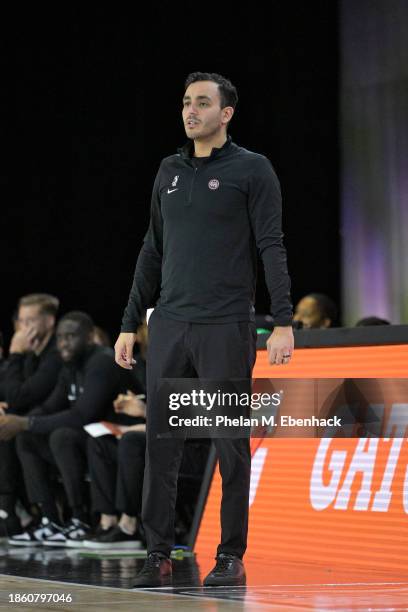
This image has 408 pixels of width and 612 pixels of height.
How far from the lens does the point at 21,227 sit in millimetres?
9750

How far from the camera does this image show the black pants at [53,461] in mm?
6109

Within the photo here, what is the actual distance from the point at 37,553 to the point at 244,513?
204cm

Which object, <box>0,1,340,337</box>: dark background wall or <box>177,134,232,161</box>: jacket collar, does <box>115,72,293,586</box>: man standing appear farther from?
<box>0,1,340,337</box>: dark background wall

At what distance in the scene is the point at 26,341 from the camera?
6.89 meters

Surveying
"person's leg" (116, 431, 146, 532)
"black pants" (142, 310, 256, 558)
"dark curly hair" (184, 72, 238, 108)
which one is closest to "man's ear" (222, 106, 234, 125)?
"dark curly hair" (184, 72, 238, 108)

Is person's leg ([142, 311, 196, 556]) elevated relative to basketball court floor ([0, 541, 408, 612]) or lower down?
elevated

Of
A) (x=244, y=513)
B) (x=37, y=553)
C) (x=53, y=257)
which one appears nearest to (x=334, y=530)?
(x=244, y=513)

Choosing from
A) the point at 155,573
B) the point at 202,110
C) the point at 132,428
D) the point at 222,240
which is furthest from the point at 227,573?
the point at 132,428

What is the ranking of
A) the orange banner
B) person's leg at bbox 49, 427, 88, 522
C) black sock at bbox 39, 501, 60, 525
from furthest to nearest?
black sock at bbox 39, 501, 60, 525 → person's leg at bbox 49, 427, 88, 522 → the orange banner

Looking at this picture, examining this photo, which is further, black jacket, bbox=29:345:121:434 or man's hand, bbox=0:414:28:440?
man's hand, bbox=0:414:28:440

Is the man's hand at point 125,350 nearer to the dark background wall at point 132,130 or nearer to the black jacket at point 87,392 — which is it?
the black jacket at point 87,392

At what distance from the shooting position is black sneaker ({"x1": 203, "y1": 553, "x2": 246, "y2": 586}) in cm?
368

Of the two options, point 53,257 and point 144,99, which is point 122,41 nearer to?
point 144,99

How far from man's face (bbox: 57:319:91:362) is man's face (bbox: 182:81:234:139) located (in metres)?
2.74
